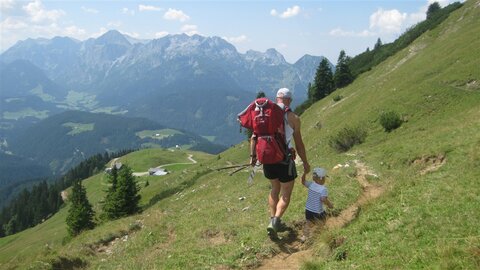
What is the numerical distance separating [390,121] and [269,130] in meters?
22.4

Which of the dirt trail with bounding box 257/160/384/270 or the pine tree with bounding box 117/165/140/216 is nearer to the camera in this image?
the dirt trail with bounding box 257/160/384/270

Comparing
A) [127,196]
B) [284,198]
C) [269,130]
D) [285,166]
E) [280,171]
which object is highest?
[269,130]

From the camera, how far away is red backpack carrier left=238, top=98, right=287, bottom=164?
940cm

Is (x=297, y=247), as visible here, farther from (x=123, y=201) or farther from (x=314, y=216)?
(x=123, y=201)

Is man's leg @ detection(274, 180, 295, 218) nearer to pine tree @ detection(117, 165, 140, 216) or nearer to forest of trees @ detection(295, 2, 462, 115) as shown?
pine tree @ detection(117, 165, 140, 216)

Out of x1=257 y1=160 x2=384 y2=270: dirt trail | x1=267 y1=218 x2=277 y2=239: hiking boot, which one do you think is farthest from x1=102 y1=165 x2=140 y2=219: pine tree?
x1=267 y1=218 x2=277 y2=239: hiking boot

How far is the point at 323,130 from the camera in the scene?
140 feet

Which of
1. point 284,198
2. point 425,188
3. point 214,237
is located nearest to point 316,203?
point 284,198

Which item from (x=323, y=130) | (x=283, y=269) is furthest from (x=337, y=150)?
(x=283, y=269)

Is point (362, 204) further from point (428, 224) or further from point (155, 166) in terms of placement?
point (155, 166)

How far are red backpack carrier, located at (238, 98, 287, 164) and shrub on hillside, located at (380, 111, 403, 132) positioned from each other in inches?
868

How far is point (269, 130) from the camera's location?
31.0 ft

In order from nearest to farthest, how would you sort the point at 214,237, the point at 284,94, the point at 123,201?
the point at 284,94, the point at 214,237, the point at 123,201

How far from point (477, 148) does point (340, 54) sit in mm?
69111
